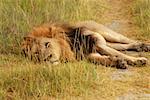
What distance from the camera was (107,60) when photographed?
6832mm

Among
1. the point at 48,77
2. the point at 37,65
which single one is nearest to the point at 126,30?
the point at 37,65

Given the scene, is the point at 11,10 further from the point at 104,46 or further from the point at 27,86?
the point at 27,86

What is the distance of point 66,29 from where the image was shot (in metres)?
7.32

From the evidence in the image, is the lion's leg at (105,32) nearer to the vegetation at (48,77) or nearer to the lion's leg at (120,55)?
the lion's leg at (120,55)

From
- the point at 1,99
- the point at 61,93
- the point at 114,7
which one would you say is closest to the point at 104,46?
the point at 61,93

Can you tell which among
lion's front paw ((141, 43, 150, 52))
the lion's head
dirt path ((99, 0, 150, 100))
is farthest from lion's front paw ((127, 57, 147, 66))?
the lion's head

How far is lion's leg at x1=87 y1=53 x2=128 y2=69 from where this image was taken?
6677mm

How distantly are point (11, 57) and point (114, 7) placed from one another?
3.50m

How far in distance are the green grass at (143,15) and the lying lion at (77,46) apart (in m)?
0.66

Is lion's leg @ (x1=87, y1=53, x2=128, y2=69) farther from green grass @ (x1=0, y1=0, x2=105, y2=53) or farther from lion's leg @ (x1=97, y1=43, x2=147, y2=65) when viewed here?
green grass @ (x1=0, y1=0, x2=105, y2=53)

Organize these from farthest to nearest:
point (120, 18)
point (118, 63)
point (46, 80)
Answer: point (120, 18) → point (118, 63) → point (46, 80)

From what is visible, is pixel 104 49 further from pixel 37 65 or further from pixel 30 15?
pixel 30 15

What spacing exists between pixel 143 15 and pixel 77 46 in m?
2.13

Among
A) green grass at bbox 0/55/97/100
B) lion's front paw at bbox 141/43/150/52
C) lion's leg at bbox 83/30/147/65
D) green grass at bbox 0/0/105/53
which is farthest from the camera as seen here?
green grass at bbox 0/0/105/53
